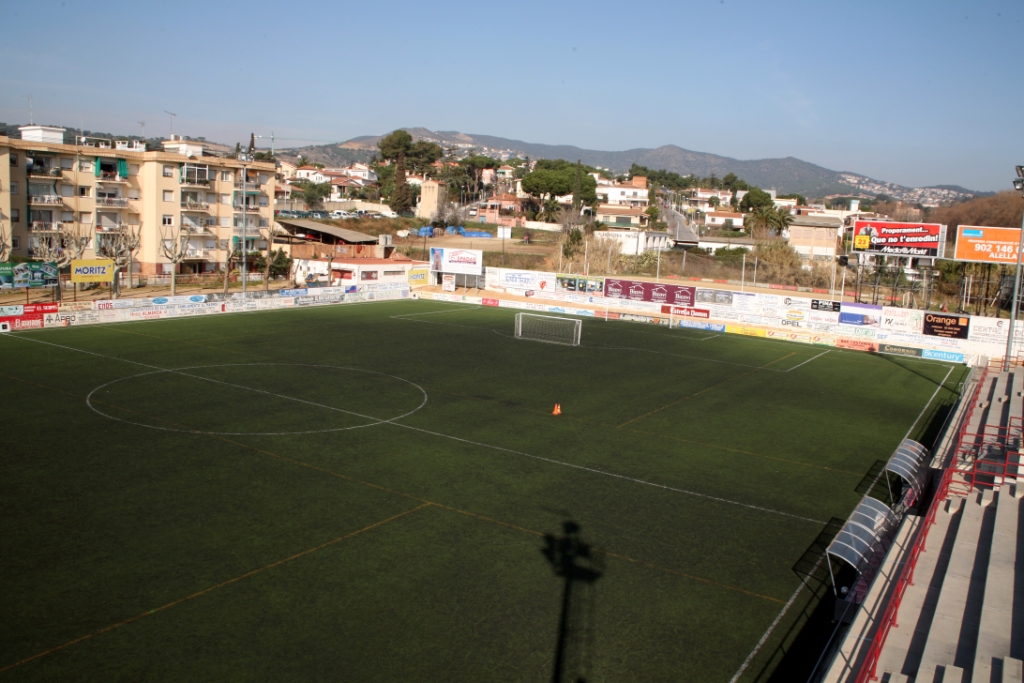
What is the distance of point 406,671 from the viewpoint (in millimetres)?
9539

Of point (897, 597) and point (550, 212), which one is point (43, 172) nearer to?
point (897, 597)

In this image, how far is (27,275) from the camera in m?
38.3

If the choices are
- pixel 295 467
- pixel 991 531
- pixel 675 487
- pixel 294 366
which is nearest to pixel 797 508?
pixel 675 487

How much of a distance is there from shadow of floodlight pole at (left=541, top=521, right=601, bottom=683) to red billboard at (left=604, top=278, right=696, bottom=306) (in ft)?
109

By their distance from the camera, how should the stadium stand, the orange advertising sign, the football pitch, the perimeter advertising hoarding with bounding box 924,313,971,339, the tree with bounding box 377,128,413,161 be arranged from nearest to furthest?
1. the stadium stand
2. the football pitch
3. the perimeter advertising hoarding with bounding box 924,313,971,339
4. the orange advertising sign
5. the tree with bounding box 377,128,413,161

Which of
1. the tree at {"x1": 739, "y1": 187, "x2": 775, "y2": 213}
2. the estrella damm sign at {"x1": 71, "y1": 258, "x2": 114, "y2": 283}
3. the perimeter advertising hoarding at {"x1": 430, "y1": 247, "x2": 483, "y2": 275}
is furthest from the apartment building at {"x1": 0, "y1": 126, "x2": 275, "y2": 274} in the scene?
the tree at {"x1": 739, "y1": 187, "x2": 775, "y2": 213}

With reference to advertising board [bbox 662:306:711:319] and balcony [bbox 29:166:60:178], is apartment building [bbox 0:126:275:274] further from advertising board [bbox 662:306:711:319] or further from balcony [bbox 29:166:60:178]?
A: advertising board [bbox 662:306:711:319]

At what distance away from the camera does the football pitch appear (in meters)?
Result: 10.2

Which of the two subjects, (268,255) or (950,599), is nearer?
(950,599)

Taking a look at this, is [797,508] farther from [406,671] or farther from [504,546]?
[406,671]

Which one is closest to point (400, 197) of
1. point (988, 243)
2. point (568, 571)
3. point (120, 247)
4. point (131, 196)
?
point (131, 196)

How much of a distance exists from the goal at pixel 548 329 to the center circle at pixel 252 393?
40.3ft

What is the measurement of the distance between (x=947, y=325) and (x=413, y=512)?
31833 mm

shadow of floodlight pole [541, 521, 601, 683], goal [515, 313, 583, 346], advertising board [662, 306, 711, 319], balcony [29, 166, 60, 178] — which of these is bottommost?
shadow of floodlight pole [541, 521, 601, 683]
